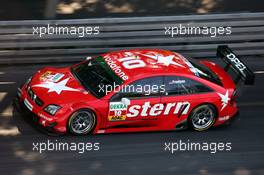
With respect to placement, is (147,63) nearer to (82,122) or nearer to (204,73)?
(204,73)

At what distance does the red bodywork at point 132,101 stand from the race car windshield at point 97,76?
0.11 metres

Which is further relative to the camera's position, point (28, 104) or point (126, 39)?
point (126, 39)

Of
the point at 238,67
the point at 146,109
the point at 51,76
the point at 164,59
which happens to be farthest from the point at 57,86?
the point at 238,67

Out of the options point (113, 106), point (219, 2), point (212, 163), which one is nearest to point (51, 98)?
point (113, 106)

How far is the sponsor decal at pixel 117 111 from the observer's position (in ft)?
33.4

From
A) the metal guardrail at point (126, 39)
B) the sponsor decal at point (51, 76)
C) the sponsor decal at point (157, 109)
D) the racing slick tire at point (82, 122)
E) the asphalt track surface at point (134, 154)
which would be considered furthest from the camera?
the metal guardrail at point (126, 39)

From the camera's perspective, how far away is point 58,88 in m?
10.4

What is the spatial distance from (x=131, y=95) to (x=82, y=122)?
1.02m

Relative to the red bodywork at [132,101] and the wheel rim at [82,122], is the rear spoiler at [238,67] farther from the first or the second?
the wheel rim at [82,122]

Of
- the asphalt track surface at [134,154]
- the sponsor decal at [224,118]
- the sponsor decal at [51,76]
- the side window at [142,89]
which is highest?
the sponsor decal at [51,76]

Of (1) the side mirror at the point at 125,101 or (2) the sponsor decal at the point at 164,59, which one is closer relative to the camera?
(1) the side mirror at the point at 125,101

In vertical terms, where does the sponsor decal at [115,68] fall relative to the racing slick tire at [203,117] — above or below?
above

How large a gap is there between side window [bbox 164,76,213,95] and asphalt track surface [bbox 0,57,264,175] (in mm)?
822

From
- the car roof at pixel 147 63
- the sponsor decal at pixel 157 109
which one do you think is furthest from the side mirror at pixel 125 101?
the car roof at pixel 147 63
